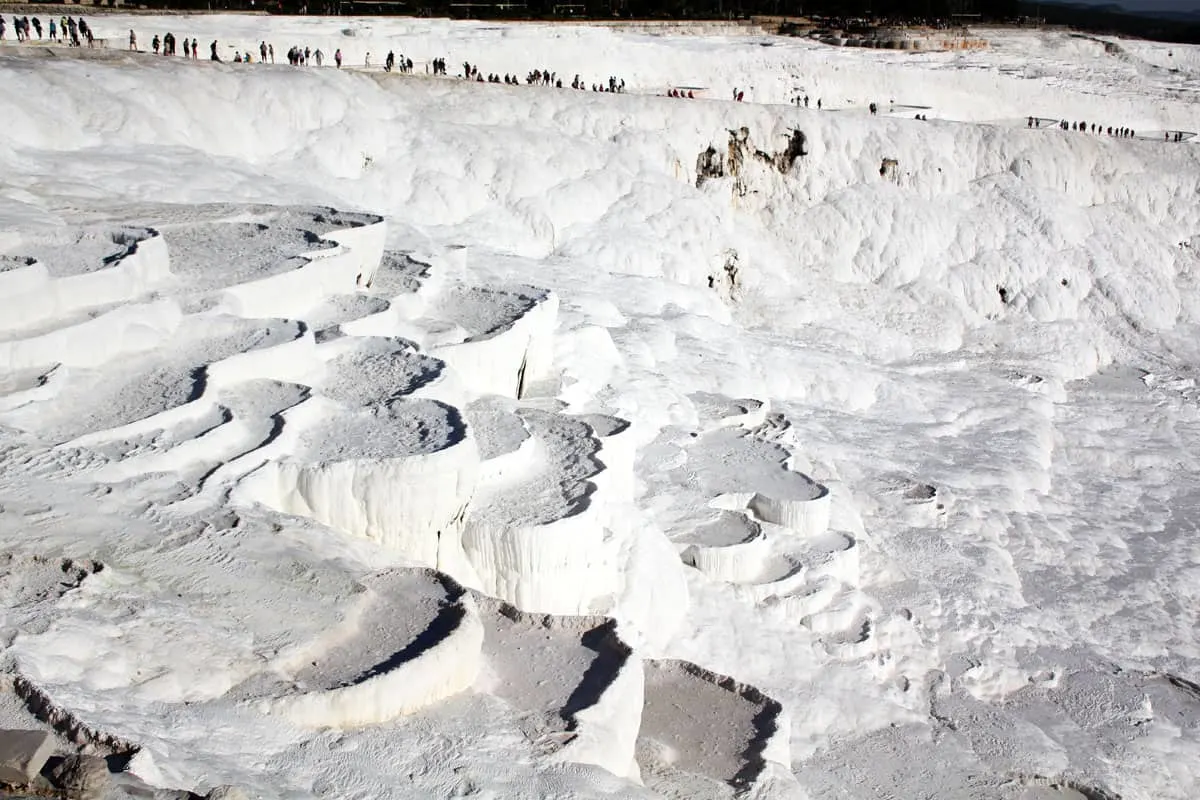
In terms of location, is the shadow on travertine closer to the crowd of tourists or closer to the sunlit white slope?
the sunlit white slope

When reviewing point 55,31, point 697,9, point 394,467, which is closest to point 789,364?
point 394,467

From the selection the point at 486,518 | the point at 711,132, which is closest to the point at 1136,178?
the point at 711,132

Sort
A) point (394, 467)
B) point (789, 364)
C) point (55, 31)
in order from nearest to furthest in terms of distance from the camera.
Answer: point (394, 467)
point (789, 364)
point (55, 31)

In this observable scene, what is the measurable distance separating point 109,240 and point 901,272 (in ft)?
44.4

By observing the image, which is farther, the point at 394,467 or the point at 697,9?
the point at 697,9

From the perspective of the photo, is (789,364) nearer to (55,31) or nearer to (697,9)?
(55,31)

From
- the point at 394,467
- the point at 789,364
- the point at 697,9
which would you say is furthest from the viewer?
the point at 697,9

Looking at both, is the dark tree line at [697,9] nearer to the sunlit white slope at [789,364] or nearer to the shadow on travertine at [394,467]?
the sunlit white slope at [789,364]

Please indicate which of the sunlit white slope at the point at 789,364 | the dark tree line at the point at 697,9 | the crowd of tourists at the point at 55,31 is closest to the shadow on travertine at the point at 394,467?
the sunlit white slope at the point at 789,364

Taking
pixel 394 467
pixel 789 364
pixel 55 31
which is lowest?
pixel 789 364

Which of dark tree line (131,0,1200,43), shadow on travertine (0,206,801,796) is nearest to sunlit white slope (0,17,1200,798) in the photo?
shadow on travertine (0,206,801,796)

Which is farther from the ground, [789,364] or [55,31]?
[55,31]

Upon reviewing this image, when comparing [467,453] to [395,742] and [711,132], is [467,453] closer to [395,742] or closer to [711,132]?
[395,742]

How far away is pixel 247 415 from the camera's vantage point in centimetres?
804
